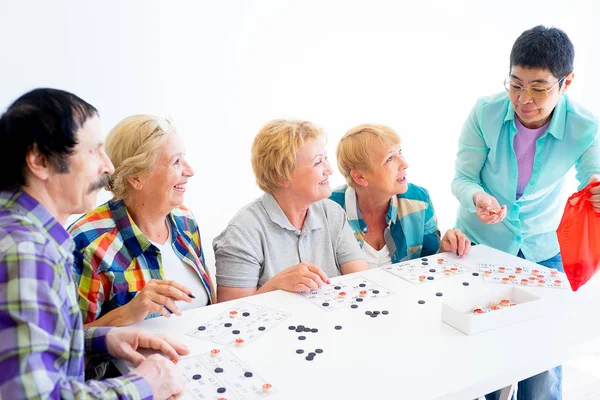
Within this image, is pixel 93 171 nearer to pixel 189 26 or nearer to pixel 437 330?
pixel 437 330

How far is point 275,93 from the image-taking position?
3998mm

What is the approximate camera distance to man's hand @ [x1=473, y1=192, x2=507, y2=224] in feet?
7.43

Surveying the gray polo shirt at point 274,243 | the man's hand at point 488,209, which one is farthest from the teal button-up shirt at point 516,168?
the gray polo shirt at point 274,243

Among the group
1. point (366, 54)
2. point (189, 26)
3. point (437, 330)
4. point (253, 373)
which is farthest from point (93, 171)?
point (366, 54)

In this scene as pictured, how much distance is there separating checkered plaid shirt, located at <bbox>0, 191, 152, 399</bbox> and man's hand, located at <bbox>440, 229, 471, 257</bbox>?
4.85ft

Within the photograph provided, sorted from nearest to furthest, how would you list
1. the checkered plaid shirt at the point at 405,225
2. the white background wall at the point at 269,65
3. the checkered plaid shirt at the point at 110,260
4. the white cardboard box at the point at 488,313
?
1. the white cardboard box at the point at 488,313
2. the checkered plaid shirt at the point at 110,260
3. the checkered plaid shirt at the point at 405,225
4. the white background wall at the point at 269,65

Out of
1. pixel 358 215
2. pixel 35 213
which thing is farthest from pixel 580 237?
pixel 35 213

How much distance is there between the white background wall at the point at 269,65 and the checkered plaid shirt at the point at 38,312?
232 cm

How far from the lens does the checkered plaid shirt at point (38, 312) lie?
3.30 feet

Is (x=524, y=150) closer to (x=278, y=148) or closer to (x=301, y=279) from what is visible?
(x=278, y=148)

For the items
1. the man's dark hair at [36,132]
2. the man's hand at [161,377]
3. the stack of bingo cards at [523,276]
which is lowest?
the stack of bingo cards at [523,276]

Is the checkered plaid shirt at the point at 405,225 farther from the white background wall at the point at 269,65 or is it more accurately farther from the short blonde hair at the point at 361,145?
the white background wall at the point at 269,65

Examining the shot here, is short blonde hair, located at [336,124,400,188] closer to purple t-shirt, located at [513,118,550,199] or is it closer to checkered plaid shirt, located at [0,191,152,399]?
purple t-shirt, located at [513,118,550,199]

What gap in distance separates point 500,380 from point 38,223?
1131 millimetres
